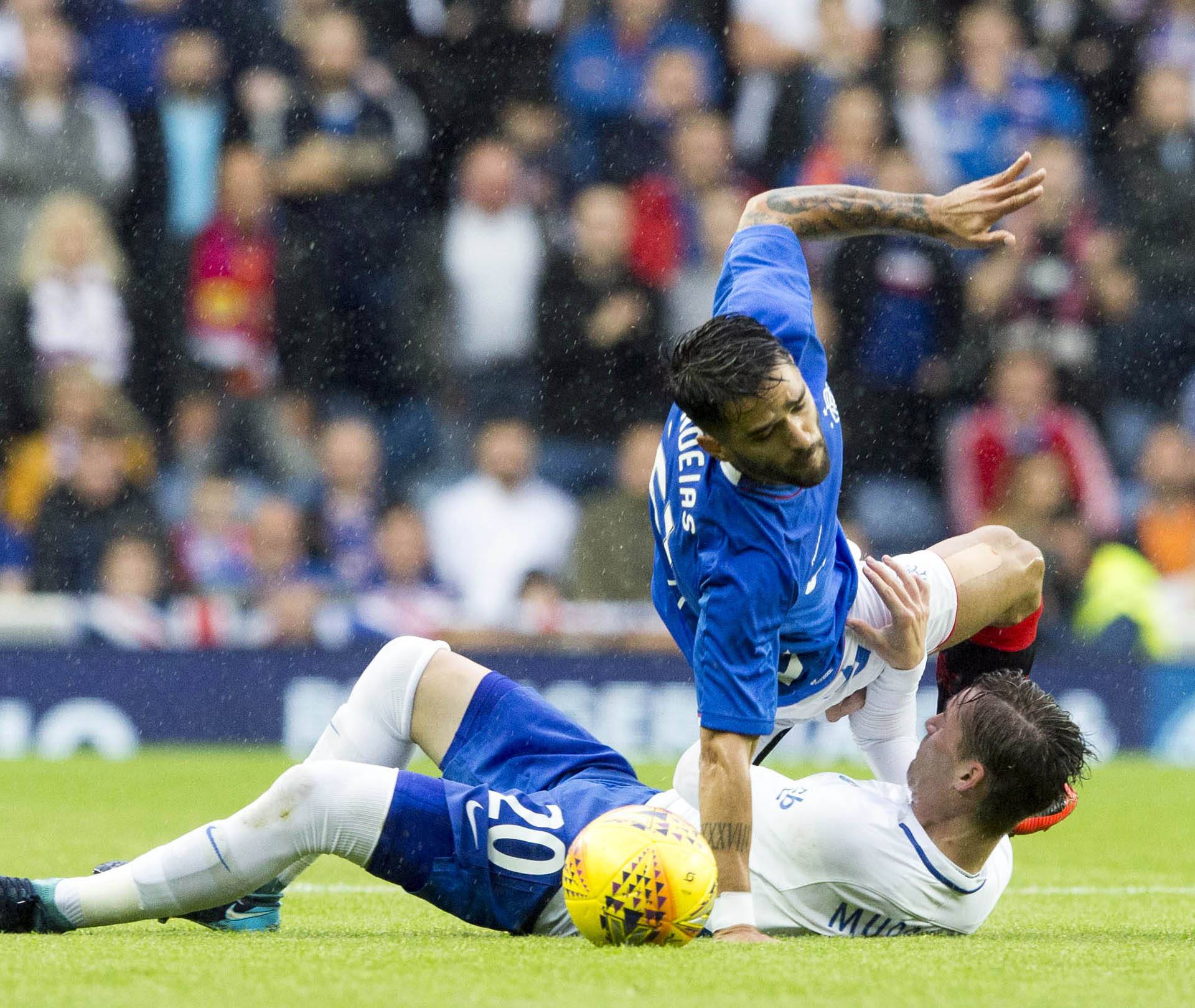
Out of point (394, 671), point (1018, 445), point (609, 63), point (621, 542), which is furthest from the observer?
point (609, 63)

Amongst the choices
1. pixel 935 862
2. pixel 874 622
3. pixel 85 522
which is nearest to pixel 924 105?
pixel 85 522

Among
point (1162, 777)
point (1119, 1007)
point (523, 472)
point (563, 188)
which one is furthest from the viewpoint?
point (563, 188)

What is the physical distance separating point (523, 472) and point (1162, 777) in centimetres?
399

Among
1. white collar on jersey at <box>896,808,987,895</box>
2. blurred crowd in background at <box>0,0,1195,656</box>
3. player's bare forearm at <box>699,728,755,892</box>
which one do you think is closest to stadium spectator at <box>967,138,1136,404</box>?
blurred crowd in background at <box>0,0,1195,656</box>

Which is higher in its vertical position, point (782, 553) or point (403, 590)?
point (782, 553)

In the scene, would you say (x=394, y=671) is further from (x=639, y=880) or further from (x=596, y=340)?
(x=596, y=340)

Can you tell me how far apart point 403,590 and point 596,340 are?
1880 mm

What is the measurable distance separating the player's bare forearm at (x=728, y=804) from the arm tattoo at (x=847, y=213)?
1.69 m

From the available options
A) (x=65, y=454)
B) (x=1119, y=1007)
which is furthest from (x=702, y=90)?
(x=1119, y=1007)

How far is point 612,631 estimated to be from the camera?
10.4m

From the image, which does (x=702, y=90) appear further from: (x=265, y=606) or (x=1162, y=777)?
(x=1162, y=777)

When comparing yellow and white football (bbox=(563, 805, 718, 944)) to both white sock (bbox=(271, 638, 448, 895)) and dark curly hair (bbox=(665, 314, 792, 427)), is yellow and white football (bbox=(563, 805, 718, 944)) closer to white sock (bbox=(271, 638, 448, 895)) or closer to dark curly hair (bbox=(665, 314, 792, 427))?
white sock (bbox=(271, 638, 448, 895))

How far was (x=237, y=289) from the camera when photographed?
11484 mm

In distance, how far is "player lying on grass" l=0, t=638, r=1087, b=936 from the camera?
4.11 m
